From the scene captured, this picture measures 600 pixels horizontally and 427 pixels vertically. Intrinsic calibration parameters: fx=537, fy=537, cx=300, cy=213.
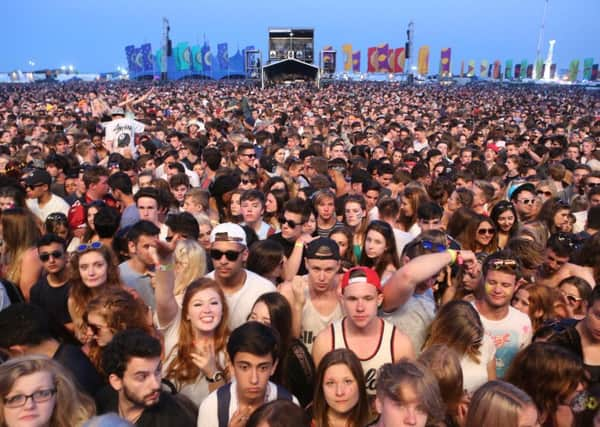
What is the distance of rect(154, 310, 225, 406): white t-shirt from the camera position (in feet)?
10.6

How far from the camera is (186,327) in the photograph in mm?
3424

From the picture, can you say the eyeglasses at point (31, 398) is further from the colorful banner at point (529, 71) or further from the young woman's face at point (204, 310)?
the colorful banner at point (529, 71)

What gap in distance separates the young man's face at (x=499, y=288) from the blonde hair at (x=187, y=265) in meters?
2.21

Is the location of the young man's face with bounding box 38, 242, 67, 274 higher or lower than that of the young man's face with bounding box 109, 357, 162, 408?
higher

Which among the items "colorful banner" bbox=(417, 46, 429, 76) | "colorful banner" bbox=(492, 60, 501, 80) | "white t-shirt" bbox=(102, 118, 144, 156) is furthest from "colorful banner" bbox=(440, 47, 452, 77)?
"white t-shirt" bbox=(102, 118, 144, 156)

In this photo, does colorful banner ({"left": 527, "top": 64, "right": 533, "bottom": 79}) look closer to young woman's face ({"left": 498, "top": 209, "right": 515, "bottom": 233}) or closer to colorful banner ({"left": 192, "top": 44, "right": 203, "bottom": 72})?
colorful banner ({"left": 192, "top": 44, "right": 203, "bottom": 72})

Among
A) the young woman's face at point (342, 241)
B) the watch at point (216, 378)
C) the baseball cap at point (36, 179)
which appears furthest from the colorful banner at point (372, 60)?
the watch at point (216, 378)

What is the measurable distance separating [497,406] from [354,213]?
348 centimetres

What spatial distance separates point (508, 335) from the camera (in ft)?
12.2

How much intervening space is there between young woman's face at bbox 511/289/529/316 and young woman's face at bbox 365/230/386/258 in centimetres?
114

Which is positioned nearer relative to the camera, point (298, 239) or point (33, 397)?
point (33, 397)

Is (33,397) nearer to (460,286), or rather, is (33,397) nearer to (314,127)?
(460,286)

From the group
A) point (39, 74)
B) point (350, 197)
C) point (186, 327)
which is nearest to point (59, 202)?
point (350, 197)

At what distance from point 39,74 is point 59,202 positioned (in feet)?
272
